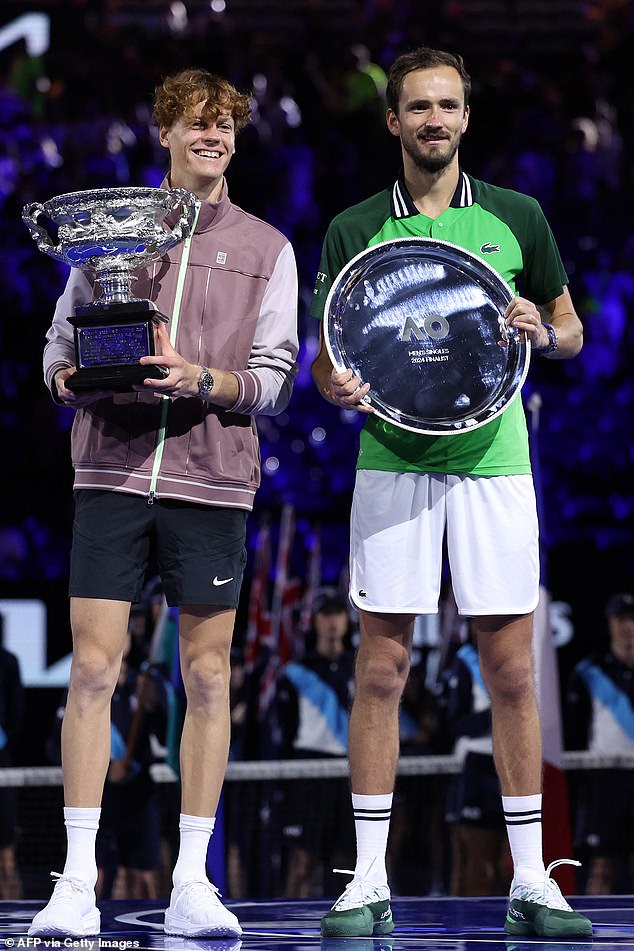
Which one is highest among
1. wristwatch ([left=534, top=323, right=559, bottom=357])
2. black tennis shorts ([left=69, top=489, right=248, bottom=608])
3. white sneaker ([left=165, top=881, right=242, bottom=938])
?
wristwatch ([left=534, top=323, right=559, bottom=357])

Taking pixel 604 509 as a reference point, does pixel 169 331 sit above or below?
below

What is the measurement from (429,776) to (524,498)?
378 centimetres

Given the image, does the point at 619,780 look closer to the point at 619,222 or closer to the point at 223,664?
the point at 223,664

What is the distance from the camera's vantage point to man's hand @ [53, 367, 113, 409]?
9.93 feet

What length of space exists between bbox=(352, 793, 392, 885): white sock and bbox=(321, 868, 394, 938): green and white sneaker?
0.09 feet

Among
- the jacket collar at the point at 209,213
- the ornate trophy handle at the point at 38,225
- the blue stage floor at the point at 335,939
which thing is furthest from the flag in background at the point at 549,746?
the ornate trophy handle at the point at 38,225

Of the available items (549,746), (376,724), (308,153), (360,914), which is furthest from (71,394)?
(308,153)

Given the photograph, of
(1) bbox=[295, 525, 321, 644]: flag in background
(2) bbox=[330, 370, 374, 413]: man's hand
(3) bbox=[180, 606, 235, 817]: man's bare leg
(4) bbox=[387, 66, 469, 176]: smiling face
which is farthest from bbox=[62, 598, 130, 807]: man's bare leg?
(1) bbox=[295, 525, 321, 644]: flag in background

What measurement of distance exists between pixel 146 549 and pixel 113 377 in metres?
0.43

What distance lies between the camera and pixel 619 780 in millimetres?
6348

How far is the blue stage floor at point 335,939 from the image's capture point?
9.04ft

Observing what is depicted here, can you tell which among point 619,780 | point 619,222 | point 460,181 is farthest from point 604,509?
point 460,181

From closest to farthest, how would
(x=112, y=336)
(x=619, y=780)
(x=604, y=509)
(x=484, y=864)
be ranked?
(x=112, y=336)
(x=484, y=864)
(x=619, y=780)
(x=604, y=509)
